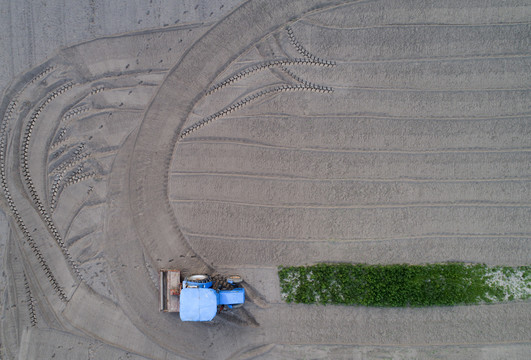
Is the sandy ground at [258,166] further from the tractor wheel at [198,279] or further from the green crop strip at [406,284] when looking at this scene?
the tractor wheel at [198,279]

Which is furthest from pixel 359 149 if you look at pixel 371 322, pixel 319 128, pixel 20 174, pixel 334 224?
pixel 20 174

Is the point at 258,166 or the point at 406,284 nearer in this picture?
the point at 406,284

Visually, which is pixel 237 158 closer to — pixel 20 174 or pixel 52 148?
pixel 52 148

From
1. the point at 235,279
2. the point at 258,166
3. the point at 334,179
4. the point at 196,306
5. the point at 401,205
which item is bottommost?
the point at 196,306

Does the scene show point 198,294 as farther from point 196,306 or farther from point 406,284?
point 406,284

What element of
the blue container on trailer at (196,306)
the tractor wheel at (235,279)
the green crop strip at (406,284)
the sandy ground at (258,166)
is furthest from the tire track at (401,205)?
the blue container on trailer at (196,306)

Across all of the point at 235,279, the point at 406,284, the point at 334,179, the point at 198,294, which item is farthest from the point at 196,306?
the point at 406,284

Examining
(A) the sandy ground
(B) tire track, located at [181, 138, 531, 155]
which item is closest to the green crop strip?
(A) the sandy ground
